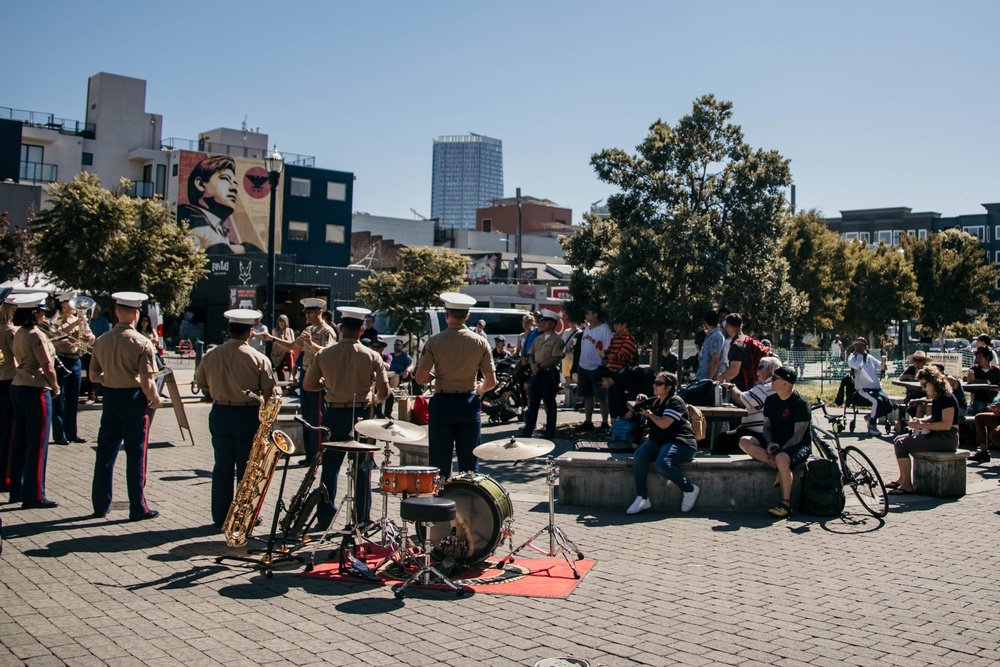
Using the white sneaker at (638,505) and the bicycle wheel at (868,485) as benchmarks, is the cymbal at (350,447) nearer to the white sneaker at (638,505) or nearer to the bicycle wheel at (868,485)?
the white sneaker at (638,505)

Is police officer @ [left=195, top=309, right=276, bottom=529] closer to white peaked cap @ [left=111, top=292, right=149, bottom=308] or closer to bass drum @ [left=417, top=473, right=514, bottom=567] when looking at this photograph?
white peaked cap @ [left=111, top=292, right=149, bottom=308]

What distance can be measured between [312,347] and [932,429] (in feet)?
24.0

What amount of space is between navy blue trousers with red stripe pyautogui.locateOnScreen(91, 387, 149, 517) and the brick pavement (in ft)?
0.87

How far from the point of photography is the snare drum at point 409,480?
6523 mm

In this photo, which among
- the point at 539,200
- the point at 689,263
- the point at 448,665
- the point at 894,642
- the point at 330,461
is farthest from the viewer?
the point at 539,200

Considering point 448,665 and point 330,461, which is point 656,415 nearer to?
point 330,461

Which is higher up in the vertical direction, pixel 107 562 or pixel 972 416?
pixel 972 416

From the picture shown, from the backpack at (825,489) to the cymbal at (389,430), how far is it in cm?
427

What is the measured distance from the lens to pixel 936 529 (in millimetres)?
8797

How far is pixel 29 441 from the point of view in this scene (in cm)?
875

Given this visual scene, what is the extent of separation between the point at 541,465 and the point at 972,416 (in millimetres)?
7399

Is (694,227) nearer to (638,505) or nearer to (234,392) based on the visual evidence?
(638,505)

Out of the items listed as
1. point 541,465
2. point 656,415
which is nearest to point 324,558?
point 656,415

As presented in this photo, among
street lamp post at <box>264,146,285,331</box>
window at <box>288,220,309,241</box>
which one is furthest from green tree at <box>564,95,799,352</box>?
window at <box>288,220,309,241</box>
